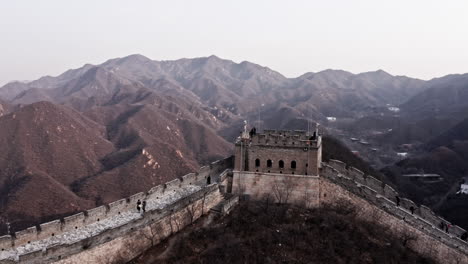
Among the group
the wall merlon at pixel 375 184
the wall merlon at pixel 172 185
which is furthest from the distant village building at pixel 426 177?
the wall merlon at pixel 172 185

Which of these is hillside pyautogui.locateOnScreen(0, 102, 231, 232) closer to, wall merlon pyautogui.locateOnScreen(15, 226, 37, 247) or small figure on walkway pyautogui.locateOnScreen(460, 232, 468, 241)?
wall merlon pyautogui.locateOnScreen(15, 226, 37, 247)

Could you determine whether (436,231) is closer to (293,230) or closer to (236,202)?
(293,230)

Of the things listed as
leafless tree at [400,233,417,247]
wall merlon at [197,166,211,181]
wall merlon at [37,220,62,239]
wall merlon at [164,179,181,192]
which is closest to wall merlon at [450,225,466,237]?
leafless tree at [400,233,417,247]

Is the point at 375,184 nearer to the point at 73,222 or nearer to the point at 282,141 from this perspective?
the point at 282,141

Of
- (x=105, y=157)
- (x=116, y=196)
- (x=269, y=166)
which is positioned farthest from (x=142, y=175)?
(x=269, y=166)

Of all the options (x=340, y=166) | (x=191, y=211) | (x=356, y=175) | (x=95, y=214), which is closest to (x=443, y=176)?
(x=356, y=175)

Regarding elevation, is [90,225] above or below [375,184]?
below
